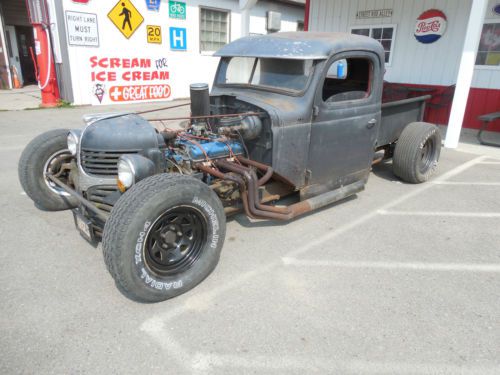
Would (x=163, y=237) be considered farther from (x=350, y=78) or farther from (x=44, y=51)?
(x=44, y=51)

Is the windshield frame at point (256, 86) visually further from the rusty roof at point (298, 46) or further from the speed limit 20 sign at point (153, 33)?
the speed limit 20 sign at point (153, 33)

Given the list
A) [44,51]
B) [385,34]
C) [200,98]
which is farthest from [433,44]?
[44,51]

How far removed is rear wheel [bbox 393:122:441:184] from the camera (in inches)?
211

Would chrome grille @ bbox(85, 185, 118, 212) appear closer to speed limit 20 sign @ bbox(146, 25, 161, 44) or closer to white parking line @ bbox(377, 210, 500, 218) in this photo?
white parking line @ bbox(377, 210, 500, 218)

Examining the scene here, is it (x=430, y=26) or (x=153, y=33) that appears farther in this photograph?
(x=153, y=33)

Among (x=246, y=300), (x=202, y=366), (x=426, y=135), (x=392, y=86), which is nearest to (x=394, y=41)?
(x=392, y=86)

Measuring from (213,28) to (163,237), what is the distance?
520 inches

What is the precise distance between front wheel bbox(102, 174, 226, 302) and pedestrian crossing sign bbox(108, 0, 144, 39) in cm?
1040

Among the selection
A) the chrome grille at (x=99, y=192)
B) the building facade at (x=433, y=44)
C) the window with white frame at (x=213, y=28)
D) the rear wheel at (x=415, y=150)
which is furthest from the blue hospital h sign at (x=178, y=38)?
the chrome grille at (x=99, y=192)

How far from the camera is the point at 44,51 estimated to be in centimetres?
1061

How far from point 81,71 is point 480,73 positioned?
10670mm

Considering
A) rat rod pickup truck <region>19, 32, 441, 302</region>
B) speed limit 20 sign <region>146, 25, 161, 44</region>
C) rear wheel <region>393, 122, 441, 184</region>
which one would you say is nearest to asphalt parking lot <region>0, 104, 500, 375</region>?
rat rod pickup truck <region>19, 32, 441, 302</region>

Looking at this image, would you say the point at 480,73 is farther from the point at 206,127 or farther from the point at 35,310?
the point at 35,310

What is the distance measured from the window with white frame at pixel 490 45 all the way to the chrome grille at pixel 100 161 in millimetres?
9038
